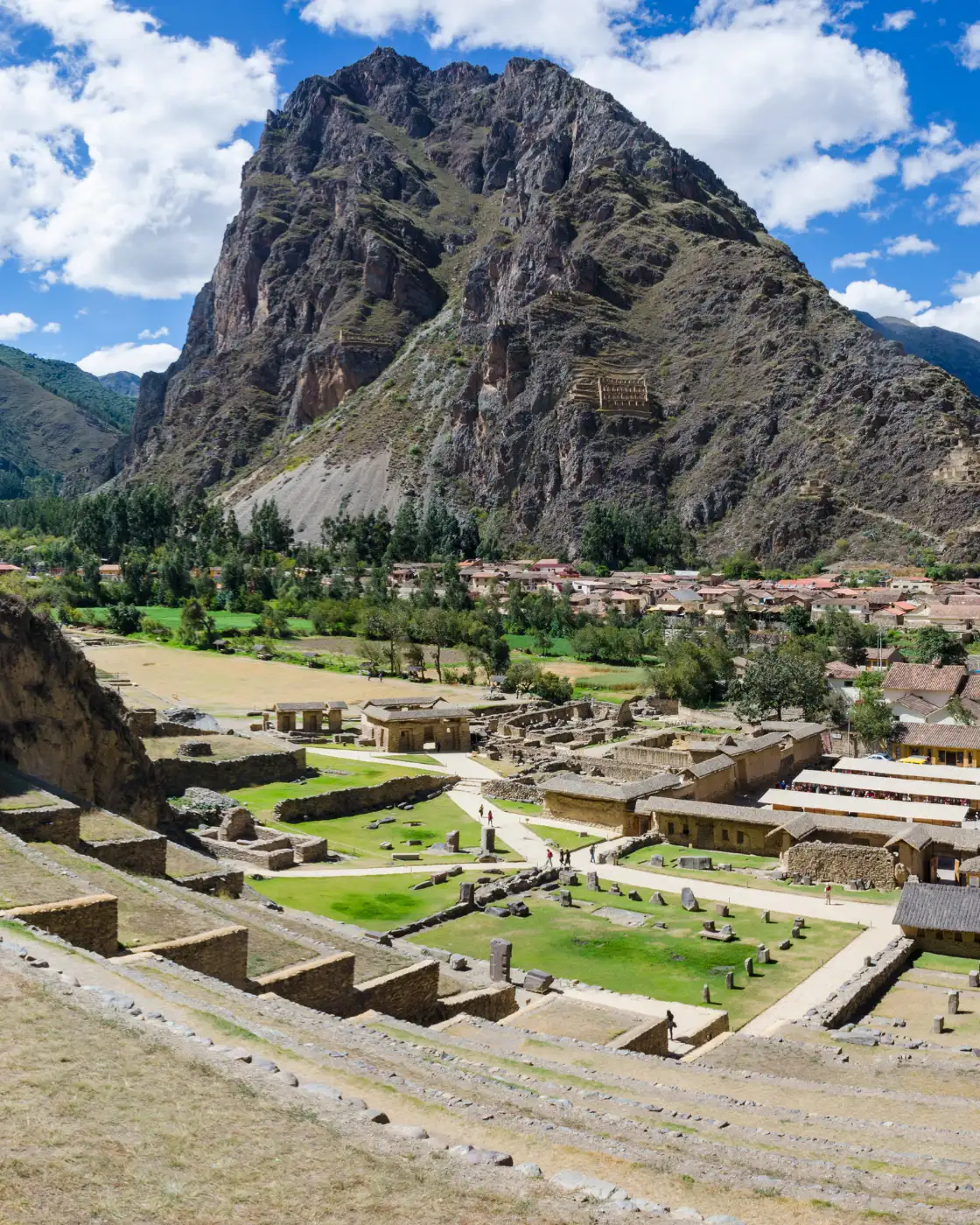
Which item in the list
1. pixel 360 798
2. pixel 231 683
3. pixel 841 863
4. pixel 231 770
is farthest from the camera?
pixel 231 683

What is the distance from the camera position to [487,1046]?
60.3 ft

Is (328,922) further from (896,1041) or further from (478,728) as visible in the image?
(478,728)

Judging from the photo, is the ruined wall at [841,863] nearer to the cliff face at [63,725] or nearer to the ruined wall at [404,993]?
the ruined wall at [404,993]

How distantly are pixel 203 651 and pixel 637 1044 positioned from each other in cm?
8489

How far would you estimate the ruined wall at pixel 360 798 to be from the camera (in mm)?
44250

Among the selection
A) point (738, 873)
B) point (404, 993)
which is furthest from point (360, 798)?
point (404, 993)

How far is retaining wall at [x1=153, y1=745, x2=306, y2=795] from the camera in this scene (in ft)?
152

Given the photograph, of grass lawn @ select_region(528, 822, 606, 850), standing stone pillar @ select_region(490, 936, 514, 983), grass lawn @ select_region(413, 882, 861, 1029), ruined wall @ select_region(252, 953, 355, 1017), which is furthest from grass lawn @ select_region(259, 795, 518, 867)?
ruined wall @ select_region(252, 953, 355, 1017)

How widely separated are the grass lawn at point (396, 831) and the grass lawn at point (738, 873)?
496 centimetres

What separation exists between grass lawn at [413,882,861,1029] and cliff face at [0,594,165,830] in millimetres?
9836

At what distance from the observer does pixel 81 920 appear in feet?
55.6

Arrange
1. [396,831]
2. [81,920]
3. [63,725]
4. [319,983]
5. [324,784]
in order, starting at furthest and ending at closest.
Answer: [324,784], [396,831], [63,725], [319,983], [81,920]

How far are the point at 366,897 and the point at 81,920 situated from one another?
17.4 meters

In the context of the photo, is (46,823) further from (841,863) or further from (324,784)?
(324,784)
